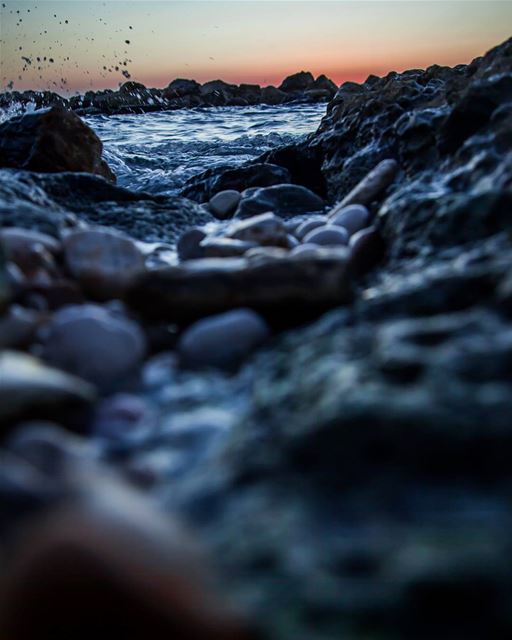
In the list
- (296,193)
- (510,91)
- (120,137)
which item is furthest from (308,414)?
(120,137)

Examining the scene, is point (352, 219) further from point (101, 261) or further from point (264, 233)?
point (101, 261)

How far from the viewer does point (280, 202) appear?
4.20 meters

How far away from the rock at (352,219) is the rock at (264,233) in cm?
34

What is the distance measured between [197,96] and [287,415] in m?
Result: 38.0

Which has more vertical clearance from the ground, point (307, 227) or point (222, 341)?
point (307, 227)

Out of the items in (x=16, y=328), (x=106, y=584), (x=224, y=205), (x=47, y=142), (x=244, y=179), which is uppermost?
(x=47, y=142)

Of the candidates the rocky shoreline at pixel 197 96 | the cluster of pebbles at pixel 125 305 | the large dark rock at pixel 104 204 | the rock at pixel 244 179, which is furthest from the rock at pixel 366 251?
the rocky shoreline at pixel 197 96

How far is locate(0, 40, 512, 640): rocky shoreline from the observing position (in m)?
0.65

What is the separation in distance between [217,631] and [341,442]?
1.24ft

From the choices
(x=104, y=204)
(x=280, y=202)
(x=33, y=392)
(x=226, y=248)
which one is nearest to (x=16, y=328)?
(x=33, y=392)

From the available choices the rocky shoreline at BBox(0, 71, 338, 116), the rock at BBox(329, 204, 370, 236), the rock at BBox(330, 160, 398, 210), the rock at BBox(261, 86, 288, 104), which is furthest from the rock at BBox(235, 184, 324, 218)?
the rock at BBox(261, 86, 288, 104)

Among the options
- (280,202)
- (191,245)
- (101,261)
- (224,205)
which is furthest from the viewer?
(224,205)

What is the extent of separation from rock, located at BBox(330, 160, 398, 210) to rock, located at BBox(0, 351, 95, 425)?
2.30m

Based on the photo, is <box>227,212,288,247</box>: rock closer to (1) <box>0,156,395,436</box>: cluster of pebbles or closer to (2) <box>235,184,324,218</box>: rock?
(1) <box>0,156,395,436</box>: cluster of pebbles
